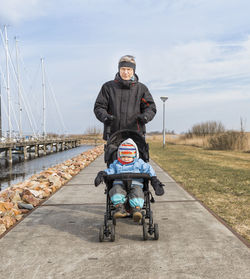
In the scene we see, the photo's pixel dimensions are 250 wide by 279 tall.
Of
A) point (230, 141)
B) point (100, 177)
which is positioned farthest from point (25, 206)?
point (230, 141)

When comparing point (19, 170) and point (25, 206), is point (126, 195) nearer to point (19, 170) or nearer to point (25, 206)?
point (25, 206)

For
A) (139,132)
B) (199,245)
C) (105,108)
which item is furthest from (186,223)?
(105,108)

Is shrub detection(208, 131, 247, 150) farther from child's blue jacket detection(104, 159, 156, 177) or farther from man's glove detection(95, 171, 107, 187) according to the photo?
man's glove detection(95, 171, 107, 187)

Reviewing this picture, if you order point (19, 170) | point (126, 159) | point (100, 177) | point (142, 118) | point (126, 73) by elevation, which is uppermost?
point (126, 73)

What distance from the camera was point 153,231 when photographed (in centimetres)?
343

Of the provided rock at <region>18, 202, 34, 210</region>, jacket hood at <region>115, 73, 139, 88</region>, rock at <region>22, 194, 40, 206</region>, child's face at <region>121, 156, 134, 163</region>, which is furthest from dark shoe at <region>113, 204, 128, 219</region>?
rock at <region>22, 194, 40, 206</region>

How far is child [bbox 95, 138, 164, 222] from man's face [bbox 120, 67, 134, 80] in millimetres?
962

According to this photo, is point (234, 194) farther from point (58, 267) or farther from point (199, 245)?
point (58, 267)

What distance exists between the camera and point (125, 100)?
4.19 meters

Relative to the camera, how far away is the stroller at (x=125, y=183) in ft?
11.1

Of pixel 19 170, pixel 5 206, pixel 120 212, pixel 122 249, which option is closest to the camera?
pixel 122 249

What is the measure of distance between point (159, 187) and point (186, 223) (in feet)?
3.34

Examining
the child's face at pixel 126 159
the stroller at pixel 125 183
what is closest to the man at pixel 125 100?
the stroller at pixel 125 183

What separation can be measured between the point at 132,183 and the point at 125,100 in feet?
4.15
